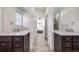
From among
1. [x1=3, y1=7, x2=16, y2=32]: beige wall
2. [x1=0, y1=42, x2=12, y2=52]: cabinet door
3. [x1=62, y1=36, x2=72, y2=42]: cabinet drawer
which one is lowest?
[x1=0, y1=42, x2=12, y2=52]: cabinet door

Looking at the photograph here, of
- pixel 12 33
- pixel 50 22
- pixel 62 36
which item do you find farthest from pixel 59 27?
pixel 12 33

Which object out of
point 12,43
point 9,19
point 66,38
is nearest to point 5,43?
point 12,43

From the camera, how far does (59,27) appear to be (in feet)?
8.22

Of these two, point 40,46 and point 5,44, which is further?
point 40,46

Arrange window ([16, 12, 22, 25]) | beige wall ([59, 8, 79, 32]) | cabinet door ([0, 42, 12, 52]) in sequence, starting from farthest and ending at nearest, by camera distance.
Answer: beige wall ([59, 8, 79, 32]), window ([16, 12, 22, 25]), cabinet door ([0, 42, 12, 52])

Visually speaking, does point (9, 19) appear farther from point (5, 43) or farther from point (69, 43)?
point (69, 43)

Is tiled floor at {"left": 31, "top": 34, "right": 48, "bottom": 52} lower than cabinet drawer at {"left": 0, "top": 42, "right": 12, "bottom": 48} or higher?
lower

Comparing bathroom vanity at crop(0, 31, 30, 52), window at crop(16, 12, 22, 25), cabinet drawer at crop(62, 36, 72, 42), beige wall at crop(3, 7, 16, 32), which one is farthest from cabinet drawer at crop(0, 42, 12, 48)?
cabinet drawer at crop(62, 36, 72, 42)

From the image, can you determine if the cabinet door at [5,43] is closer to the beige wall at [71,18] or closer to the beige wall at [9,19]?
the beige wall at [9,19]

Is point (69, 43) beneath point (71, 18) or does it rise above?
beneath

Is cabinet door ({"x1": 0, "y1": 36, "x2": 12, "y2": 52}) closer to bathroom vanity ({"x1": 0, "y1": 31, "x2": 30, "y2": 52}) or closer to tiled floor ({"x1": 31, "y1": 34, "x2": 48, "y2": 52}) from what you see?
bathroom vanity ({"x1": 0, "y1": 31, "x2": 30, "y2": 52})

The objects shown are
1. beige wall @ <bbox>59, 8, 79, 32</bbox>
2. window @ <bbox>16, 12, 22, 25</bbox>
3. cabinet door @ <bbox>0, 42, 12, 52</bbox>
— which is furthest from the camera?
beige wall @ <bbox>59, 8, 79, 32</bbox>

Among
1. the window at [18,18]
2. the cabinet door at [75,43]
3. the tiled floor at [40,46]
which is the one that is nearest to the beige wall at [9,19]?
the window at [18,18]

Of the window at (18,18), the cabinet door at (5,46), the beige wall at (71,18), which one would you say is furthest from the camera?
the beige wall at (71,18)
